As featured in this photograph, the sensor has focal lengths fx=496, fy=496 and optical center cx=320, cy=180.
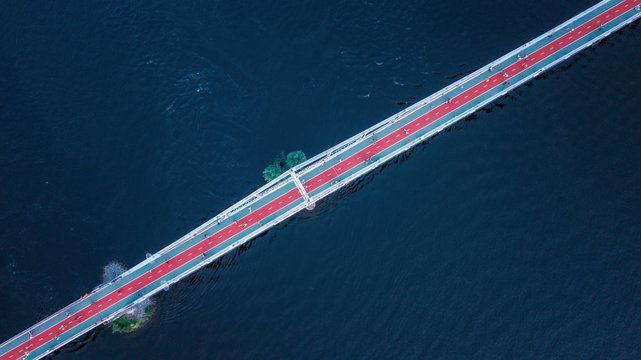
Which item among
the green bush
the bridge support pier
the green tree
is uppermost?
the green tree

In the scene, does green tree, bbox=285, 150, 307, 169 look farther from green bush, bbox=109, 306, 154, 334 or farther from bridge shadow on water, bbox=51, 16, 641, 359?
green bush, bbox=109, 306, 154, 334

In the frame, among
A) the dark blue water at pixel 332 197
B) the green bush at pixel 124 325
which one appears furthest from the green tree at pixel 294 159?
the green bush at pixel 124 325

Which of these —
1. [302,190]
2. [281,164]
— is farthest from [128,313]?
[281,164]

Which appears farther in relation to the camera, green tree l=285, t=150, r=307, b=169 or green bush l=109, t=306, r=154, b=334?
green tree l=285, t=150, r=307, b=169

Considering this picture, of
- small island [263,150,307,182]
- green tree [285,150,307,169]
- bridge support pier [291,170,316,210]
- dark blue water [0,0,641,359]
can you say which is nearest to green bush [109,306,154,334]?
dark blue water [0,0,641,359]

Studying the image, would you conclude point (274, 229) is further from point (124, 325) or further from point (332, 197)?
point (124, 325)
